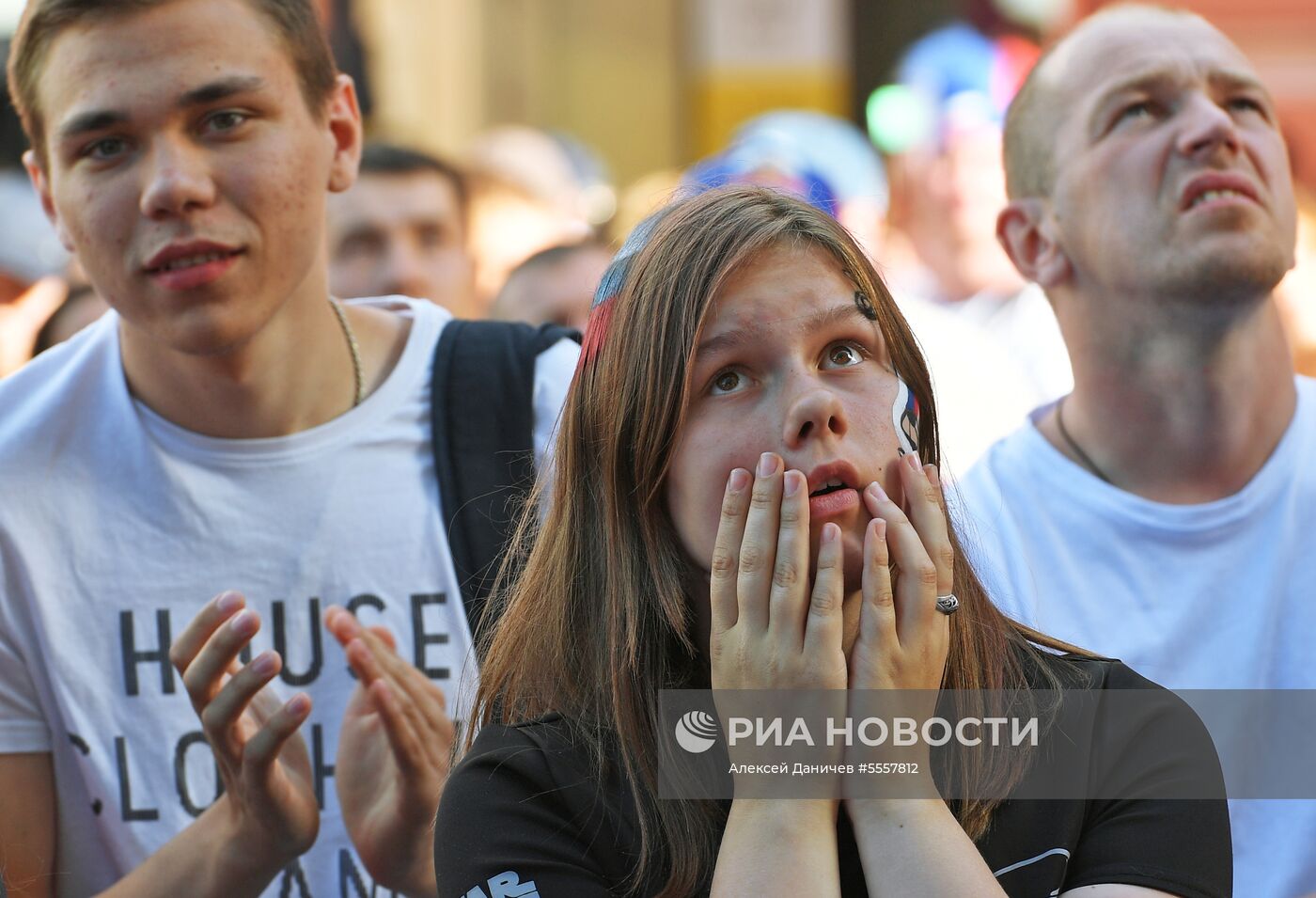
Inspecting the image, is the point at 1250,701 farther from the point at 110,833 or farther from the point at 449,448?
the point at 110,833

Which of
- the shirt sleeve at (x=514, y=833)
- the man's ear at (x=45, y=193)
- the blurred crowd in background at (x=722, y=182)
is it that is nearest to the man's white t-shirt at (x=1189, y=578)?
the blurred crowd in background at (x=722, y=182)

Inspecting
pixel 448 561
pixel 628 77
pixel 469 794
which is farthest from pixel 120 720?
pixel 628 77

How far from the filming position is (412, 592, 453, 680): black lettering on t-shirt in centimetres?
286

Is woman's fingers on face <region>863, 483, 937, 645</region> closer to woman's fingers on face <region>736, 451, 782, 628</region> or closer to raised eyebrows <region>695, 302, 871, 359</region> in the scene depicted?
woman's fingers on face <region>736, 451, 782, 628</region>

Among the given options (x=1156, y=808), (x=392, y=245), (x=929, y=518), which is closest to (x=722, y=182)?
(x=929, y=518)

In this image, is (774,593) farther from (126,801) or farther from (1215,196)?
(1215,196)

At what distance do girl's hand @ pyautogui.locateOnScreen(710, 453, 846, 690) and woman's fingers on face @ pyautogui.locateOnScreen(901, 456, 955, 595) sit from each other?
4.9 inches

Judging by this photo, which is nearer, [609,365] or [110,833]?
[609,365]

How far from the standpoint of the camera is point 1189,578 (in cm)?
301

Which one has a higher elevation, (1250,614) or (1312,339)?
(1312,339)

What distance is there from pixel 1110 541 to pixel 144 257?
178 centimetres

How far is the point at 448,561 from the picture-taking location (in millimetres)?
2902

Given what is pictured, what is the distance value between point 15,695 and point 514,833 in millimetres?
1215

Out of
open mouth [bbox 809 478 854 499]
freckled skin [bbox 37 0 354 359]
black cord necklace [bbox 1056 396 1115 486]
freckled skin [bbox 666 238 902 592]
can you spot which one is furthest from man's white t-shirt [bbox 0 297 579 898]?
black cord necklace [bbox 1056 396 1115 486]
